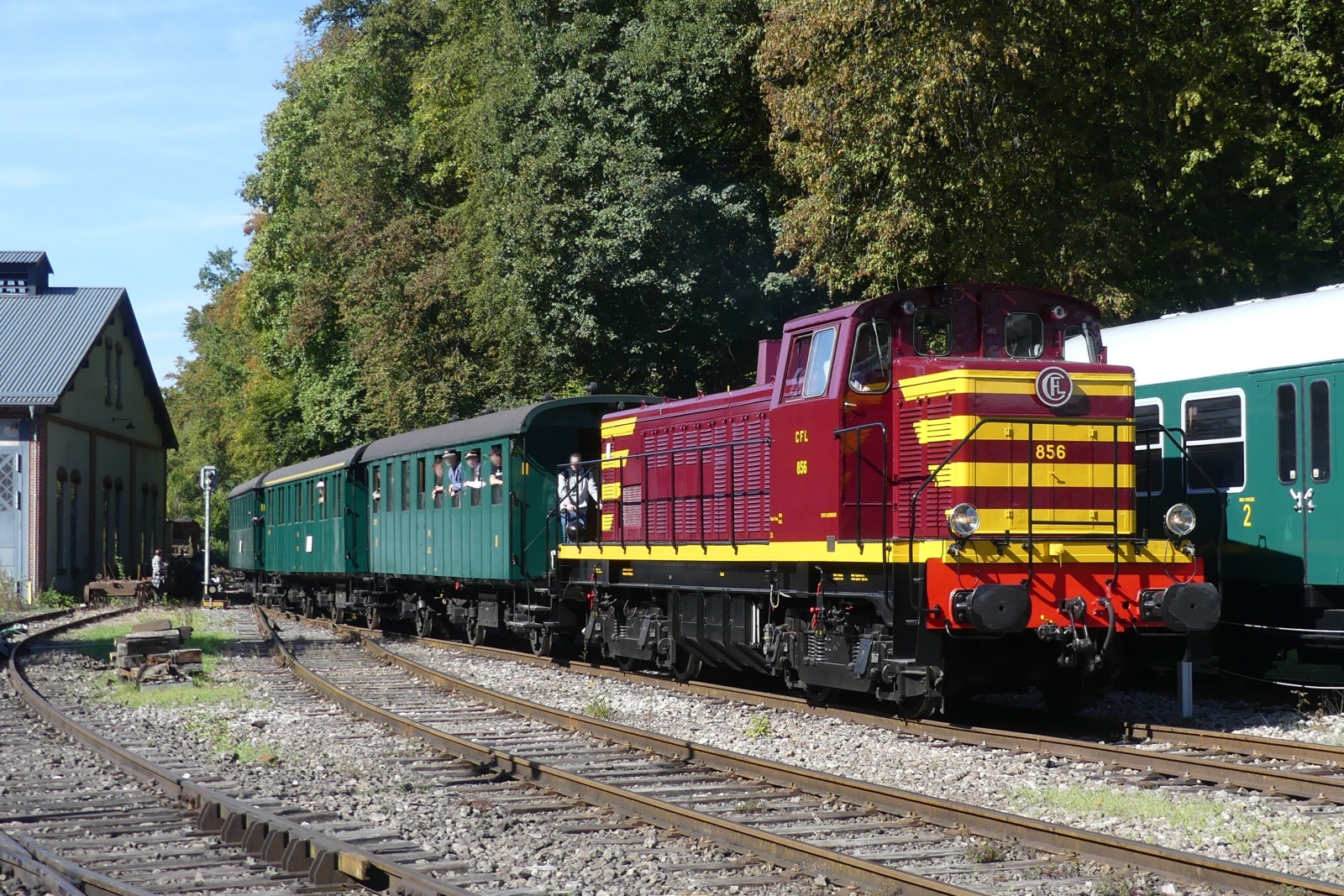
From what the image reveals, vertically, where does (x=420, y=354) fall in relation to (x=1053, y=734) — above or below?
above

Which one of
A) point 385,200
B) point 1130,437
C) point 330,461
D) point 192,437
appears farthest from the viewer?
point 192,437

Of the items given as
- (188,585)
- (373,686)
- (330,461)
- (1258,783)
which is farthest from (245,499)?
(1258,783)

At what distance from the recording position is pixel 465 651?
62.8 feet

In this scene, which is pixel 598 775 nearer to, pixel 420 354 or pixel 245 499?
pixel 420 354

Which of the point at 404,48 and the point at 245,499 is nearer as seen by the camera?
the point at 245,499

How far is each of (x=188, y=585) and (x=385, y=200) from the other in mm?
12954

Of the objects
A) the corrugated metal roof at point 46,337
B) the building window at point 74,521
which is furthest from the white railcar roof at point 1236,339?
the building window at point 74,521

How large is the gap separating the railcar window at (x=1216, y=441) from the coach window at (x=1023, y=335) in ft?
8.16

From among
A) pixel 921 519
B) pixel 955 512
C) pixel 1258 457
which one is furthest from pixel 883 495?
pixel 1258 457

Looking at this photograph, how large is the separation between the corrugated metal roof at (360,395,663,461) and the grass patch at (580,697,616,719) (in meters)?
5.34

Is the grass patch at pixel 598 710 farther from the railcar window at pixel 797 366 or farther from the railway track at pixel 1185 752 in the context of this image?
the railcar window at pixel 797 366

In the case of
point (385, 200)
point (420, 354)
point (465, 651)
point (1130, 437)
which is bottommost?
point (465, 651)

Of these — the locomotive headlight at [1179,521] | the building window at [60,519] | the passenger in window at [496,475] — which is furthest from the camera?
the building window at [60,519]

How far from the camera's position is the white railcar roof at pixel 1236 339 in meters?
12.0
